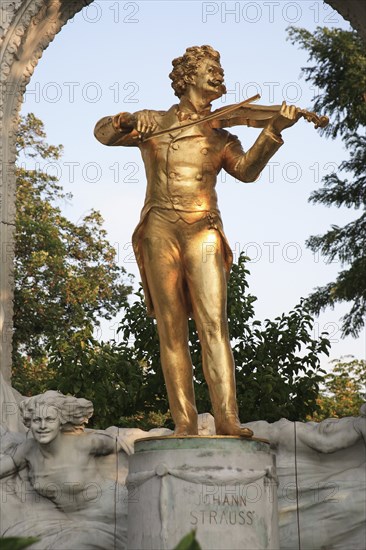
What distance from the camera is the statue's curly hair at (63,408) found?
282 inches

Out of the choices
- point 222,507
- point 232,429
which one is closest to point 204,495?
point 222,507

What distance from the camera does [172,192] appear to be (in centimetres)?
710

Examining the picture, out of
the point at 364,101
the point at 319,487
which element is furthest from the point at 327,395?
the point at 319,487

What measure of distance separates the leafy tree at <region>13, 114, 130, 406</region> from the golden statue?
956 cm

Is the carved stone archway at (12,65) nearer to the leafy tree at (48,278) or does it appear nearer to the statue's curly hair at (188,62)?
the statue's curly hair at (188,62)

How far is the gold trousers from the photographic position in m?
6.87

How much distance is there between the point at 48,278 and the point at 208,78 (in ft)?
36.0

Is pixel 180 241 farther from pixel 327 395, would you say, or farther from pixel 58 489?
pixel 327 395

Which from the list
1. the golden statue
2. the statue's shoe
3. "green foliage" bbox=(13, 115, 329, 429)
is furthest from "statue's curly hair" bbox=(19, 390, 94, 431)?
"green foliage" bbox=(13, 115, 329, 429)

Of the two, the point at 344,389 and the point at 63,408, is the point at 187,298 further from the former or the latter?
the point at 344,389

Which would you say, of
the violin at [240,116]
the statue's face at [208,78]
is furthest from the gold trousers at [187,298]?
the statue's face at [208,78]

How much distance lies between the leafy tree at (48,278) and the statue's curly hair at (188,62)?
31.3 feet

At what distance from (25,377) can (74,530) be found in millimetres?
10121

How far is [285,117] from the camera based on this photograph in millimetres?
6844
